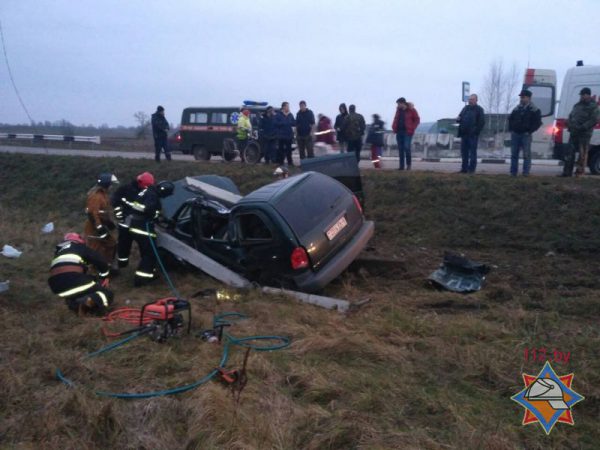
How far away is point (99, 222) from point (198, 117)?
43.2ft

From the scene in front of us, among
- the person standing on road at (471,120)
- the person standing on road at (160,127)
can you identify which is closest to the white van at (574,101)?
the person standing on road at (471,120)

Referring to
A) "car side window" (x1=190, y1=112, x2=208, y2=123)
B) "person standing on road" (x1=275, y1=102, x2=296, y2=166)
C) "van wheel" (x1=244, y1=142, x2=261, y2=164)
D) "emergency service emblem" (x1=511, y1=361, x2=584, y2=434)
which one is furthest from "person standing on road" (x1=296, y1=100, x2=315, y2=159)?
"emergency service emblem" (x1=511, y1=361, x2=584, y2=434)

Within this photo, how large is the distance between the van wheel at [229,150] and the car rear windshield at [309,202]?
11311mm

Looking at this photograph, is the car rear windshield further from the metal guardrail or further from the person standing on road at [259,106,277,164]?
the metal guardrail

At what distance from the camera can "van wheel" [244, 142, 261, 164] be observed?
668 inches

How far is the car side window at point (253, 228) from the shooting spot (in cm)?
744

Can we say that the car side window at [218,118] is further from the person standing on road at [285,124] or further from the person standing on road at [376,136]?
the person standing on road at [376,136]

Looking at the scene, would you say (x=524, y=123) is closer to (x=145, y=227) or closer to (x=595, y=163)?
(x=595, y=163)

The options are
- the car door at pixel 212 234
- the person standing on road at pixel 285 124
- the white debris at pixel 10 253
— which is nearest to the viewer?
the car door at pixel 212 234

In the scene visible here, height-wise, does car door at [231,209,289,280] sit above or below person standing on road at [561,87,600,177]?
below

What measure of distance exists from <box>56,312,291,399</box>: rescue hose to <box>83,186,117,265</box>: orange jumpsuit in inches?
139

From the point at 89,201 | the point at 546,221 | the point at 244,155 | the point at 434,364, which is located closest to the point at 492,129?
the point at 244,155

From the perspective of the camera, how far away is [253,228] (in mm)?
7625

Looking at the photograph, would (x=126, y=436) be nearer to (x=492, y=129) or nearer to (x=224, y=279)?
(x=224, y=279)
